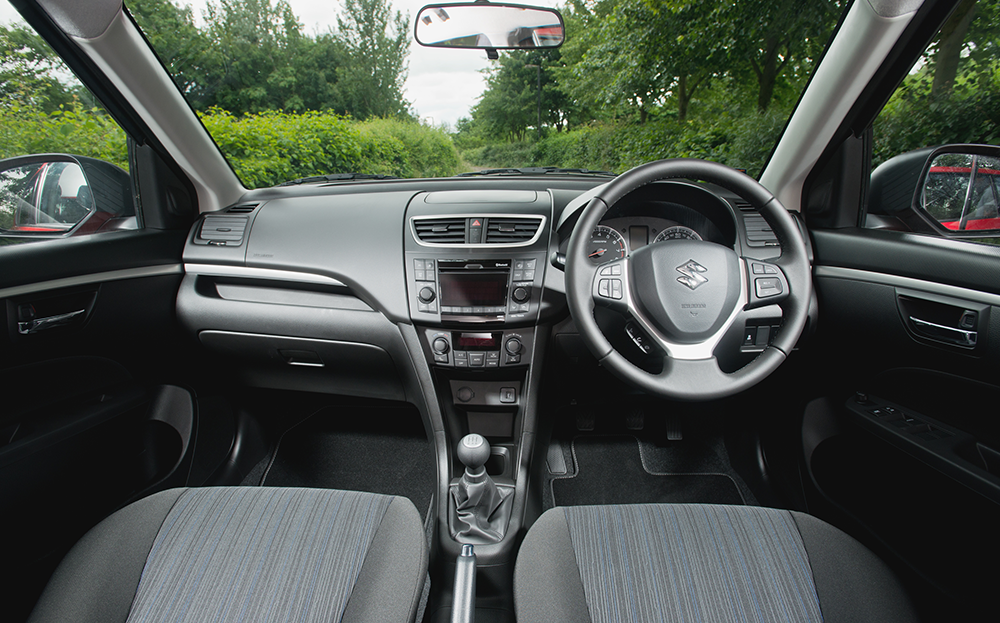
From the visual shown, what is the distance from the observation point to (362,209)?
1949 millimetres

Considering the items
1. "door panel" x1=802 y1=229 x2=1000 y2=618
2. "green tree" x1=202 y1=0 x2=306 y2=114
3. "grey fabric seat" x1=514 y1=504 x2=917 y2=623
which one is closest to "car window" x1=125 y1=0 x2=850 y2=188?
"green tree" x1=202 y1=0 x2=306 y2=114

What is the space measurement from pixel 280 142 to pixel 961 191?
122 inches

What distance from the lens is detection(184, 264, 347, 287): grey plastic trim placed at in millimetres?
1911

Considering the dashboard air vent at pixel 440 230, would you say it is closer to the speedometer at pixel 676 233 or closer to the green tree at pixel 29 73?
the speedometer at pixel 676 233

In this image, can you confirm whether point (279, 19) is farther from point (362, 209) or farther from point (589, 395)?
point (589, 395)

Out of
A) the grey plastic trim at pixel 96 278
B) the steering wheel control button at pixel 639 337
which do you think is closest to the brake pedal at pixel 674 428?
the steering wheel control button at pixel 639 337

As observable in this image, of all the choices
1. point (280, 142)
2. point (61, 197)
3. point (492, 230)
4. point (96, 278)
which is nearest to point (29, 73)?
point (61, 197)

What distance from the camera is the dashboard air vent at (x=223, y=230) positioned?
2031 mm

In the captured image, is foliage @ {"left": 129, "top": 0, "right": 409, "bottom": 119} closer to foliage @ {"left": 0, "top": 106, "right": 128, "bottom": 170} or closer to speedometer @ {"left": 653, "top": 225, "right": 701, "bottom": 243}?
foliage @ {"left": 0, "top": 106, "right": 128, "bottom": 170}

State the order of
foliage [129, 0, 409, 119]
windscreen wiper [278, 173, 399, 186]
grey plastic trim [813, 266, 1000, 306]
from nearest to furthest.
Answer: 1. grey plastic trim [813, 266, 1000, 306]
2. foliage [129, 0, 409, 119]
3. windscreen wiper [278, 173, 399, 186]

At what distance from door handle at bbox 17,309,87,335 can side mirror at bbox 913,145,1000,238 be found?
2.76 metres

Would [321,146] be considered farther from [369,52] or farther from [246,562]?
[246,562]

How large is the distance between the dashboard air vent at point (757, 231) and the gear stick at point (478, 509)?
1.12 meters

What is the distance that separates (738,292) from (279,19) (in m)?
2.86
